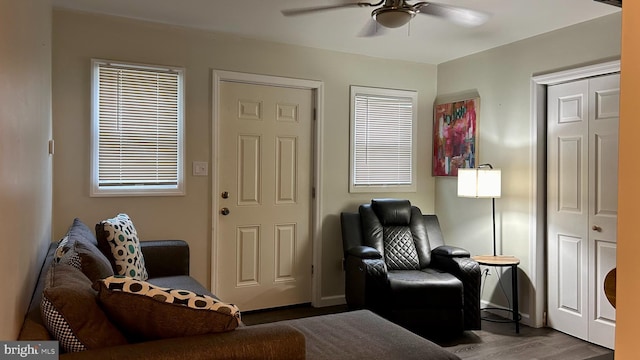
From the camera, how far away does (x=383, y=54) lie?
14.5ft

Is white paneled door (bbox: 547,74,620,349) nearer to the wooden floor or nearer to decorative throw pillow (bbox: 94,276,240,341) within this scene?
the wooden floor

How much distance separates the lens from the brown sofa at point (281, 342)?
1374 mm

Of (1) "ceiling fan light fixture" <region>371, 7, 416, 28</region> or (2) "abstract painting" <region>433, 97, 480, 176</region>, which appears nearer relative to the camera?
(1) "ceiling fan light fixture" <region>371, 7, 416, 28</region>

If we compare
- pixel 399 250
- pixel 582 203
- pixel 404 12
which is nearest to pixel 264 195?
pixel 399 250

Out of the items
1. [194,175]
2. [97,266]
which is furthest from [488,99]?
[97,266]

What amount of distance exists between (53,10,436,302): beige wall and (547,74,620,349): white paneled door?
4.48 feet

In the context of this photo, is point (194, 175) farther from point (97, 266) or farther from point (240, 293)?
point (97, 266)

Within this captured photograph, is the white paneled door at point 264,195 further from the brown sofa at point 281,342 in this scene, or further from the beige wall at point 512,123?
the beige wall at point 512,123

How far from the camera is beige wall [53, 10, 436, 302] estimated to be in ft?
10.8

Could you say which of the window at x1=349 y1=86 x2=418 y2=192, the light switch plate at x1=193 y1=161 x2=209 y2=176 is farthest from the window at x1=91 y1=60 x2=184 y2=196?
the window at x1=349 y1=86 x2=418 y2=192

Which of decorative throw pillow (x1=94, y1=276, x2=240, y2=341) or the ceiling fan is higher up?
the ceiling fan

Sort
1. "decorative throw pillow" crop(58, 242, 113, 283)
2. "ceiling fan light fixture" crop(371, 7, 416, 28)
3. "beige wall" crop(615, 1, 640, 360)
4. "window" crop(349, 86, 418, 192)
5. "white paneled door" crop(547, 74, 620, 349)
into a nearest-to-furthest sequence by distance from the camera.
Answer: "beige wall" crop(615, 1, 640, 360)
"decorative throw pillow" crop(58, 242, 113, 283)
"ceiling fan light fixture" crop(371, 7, 416, 28)
"white paneled door" crop(547, 74, 620, 349)
"window" crop(349, 86, 418, 192)

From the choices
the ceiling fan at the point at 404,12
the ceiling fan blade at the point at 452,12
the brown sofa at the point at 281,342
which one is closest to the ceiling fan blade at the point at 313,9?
the ceiling fan at the point at 404,12

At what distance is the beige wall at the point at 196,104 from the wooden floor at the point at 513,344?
3.40ft
